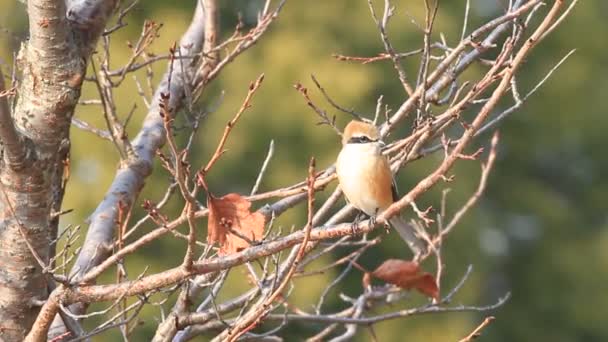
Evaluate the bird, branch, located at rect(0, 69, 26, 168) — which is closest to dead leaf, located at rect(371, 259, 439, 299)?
the bird

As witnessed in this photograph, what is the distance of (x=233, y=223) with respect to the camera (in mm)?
2646

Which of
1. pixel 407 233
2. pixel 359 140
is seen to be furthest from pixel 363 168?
pixel 407 233

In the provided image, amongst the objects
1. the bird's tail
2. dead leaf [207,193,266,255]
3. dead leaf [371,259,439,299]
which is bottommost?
dead leaf [371,259,439,299]

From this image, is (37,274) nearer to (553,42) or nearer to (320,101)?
(320,101)

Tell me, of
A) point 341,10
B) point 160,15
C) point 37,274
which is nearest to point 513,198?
point 341,10

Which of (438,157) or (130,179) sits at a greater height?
(438,157)

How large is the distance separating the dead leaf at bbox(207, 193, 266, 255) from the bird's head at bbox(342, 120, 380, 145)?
88 cm

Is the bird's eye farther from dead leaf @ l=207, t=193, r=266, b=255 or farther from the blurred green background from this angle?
the blurred green background

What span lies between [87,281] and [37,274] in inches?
20.5

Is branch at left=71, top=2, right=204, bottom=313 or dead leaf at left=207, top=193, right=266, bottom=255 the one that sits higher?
branch at left=71, top=2, right=204, bottom=313

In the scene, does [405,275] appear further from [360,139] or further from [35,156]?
[35,156]

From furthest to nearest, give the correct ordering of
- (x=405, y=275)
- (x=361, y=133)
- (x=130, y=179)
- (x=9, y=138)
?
(x=130, y=179)
(x=361, y=133)
(x=405, y=275)
(x=9, y=138)

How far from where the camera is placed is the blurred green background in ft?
30.7

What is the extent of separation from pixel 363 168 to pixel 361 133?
0.39 ft
